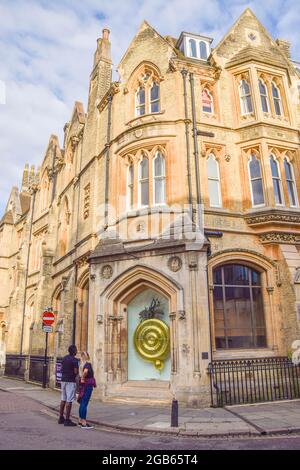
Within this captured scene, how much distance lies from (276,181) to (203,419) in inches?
402

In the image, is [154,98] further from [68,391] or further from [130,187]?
[68,391]

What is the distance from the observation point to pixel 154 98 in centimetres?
1636

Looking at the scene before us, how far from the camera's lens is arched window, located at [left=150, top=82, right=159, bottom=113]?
16.1 m

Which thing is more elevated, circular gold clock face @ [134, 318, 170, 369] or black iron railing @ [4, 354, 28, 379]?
circular gold clock face @ [134, 318, 170, 369]

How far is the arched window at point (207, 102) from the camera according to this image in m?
15.9

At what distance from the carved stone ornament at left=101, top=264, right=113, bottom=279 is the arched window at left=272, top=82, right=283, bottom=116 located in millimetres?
→ 10469

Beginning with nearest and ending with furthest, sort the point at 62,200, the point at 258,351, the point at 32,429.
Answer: the point at 32,429
the point at 258,351
the point at 62,200

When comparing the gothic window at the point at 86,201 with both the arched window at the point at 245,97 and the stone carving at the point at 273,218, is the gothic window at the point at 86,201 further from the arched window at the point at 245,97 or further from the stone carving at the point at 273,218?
the arched window at the point at 245,97

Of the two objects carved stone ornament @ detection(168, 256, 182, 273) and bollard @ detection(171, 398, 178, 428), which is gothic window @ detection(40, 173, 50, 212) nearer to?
carved stone ornament @ detection(168, 256, 182, 273)

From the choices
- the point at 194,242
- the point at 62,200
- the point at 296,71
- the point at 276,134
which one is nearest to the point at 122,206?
the point at 194,242

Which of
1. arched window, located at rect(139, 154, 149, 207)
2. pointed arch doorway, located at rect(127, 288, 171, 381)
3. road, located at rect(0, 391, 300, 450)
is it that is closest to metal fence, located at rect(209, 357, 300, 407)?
pointed arch doorway, located at rect(127, 288, 171, 381)

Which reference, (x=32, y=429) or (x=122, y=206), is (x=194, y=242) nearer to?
(x=122, y=206)

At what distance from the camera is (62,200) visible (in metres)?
22.9
